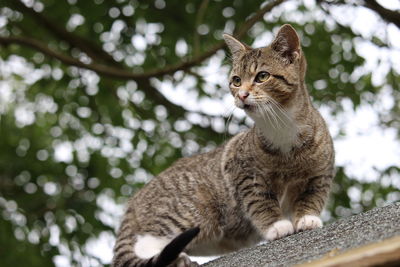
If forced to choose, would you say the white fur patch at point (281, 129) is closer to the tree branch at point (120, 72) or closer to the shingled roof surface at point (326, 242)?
the shingled roof surface at point (326, 242)

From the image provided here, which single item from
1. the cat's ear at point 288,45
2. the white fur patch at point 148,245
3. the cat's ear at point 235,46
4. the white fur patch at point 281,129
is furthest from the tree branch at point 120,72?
the white fur patch at point 148,245

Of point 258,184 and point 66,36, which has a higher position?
point 258,184

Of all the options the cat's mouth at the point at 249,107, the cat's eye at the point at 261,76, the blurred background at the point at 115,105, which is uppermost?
the cat's eye at the point at 261,76

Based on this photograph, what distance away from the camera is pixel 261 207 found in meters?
4.53

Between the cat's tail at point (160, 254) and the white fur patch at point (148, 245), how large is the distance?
39mm

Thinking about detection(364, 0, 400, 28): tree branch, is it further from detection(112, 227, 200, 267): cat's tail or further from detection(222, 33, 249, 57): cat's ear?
detection(112, 227, 200, 267): cat's tail

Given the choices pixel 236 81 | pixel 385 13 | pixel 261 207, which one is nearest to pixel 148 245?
pixel 261 207

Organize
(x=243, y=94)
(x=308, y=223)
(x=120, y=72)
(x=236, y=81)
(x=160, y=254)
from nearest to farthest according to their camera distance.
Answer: (x=160, y=254) < (x=308, y=223) < (x=243, y=94) < (x=236, y=81) < (x=120, y=72)

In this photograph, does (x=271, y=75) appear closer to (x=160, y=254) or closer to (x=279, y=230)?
(x=279, y=230)

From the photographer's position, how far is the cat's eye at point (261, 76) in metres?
4.62

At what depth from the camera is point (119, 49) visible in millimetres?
8102

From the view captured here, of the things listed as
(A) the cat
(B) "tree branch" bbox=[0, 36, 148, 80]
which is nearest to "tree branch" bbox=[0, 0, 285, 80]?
(B) "tree branch" bbox=[0, 36, 148, 80]

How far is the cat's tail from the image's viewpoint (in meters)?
3.64

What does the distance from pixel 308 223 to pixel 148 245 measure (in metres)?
1.03
